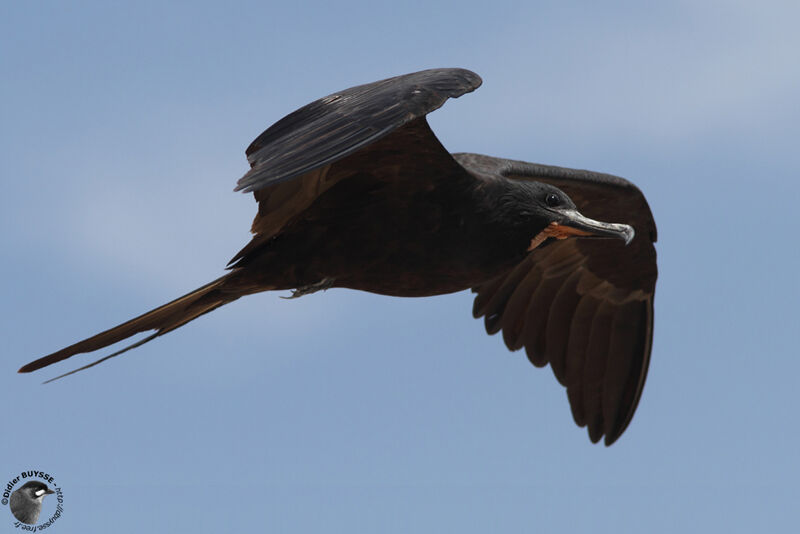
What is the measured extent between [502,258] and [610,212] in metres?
1.66

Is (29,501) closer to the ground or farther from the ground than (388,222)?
closer to the ground

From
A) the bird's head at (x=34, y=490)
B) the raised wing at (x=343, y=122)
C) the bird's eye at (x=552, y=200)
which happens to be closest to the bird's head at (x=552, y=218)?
the bird's eye at (x=552, y=200)

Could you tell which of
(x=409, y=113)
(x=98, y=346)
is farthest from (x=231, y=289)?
(x=409, y=113)

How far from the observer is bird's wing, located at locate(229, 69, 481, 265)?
15.8 feet

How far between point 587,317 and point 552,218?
1859 mm

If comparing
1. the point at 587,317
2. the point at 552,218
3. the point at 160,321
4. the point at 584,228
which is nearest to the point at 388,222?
the point at 552,218

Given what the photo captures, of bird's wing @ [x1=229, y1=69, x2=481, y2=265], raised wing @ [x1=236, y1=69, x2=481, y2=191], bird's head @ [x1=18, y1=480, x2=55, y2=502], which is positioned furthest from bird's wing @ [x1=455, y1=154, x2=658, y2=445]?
bird's head @ [x1=18, y1=480, x2=55, y2=502]

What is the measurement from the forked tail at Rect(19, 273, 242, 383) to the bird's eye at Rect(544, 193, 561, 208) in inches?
59.4

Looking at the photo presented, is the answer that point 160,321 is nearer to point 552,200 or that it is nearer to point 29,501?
point 29,501

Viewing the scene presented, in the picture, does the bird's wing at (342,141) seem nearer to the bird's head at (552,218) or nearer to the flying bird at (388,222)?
the flying bird at (388,222)

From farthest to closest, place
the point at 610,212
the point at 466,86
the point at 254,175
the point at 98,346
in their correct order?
the point at 610,212 < the point at 98,346 < the point at 466,86 < the point at 254,175

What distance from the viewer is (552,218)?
5.98 metres

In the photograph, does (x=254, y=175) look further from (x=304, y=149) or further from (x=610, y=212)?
(x=610, y=212)

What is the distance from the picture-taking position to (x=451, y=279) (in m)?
5.90
